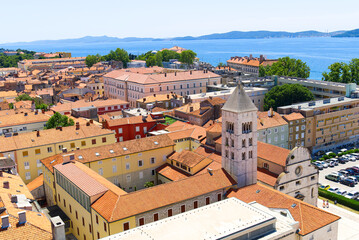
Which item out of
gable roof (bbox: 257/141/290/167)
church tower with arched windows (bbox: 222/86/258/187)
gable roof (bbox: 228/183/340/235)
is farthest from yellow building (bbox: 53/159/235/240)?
gable roof (bbox: 257/141/290/167)

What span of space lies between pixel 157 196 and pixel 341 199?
2719 centimetres

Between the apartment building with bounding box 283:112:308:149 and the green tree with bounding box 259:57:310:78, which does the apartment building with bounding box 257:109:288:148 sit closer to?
the apartment building with bounding box 283:112:308:149

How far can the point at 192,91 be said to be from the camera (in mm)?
102750

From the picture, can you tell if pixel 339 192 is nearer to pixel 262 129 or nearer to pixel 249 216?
pixel 262 129

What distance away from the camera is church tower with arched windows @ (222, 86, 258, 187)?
131 ft

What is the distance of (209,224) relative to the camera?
27922 millimetres

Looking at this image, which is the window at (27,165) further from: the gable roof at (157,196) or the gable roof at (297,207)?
the gable roof at (297,207)

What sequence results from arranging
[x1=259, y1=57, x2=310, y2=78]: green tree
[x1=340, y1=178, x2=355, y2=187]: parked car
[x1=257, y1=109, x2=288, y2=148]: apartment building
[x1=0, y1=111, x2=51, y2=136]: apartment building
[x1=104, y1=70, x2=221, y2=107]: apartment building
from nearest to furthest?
[x1=340, y1=178, x2=355, y2=187]: parked car → [x1=257, y1=109, x2=288, y2=148]: apartment building → [x1=0, y1=111, x2=51, y2=136]: apartment building → [x1=104, y1=70, x2=221, y2=107]: apartment building → [x1=259, y1=57, x2=310, y2=78]: green tree

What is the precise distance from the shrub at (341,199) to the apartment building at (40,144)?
105 ft

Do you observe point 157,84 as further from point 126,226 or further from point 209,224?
point 209,224

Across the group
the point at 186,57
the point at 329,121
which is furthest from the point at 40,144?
the point at 186,57

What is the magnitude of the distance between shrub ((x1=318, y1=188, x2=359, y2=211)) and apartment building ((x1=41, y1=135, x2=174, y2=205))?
71.2 feet

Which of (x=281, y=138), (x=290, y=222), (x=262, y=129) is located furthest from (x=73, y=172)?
(x=281, y=138)

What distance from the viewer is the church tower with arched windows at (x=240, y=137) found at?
1567 inches
